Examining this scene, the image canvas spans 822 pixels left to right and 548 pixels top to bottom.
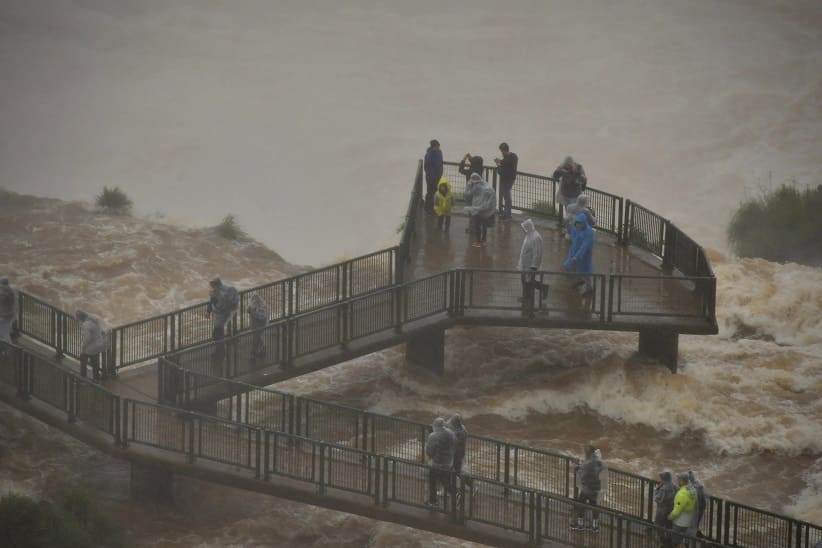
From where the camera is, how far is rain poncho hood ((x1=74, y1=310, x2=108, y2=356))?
91.5 feet

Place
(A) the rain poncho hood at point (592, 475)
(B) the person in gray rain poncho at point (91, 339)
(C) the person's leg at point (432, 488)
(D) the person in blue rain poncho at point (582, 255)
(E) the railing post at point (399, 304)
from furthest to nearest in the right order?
(D) the person in blue rain poncho at point (582, 255), (E) the railing post at point (399, 304), (B) the person in gray rain poncho at point (91, 339), (C) the person's leg at point (432, 488), (A) the rain poncho hood at point (592, 475)

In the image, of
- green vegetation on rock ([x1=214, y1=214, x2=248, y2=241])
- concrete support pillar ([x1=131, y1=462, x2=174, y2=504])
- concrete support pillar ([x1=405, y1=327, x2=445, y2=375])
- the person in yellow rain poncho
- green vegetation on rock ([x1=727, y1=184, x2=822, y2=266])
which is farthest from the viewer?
green vegetation on rock ([x1=727, y1=184, x2=822, y2=266])

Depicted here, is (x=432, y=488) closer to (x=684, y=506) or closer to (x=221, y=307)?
(x=684, y=506)

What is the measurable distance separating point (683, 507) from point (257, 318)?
8928 millimetres

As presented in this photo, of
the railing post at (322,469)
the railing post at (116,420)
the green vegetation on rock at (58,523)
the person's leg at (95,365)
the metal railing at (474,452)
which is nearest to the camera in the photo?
the metal railing at (474,452)

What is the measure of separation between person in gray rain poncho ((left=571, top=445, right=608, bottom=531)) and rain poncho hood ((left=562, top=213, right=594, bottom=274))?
23.1 ft

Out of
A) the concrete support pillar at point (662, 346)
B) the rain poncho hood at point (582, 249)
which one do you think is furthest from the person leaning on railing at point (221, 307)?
the concrete support pillar at point (662, 346)

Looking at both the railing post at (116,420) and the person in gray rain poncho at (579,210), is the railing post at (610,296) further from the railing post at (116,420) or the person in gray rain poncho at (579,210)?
the railing post at (116,420)

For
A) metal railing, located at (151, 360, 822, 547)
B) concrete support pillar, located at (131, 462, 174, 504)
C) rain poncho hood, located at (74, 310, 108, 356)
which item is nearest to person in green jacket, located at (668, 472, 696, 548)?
metal railing, located at (151, 360, 822, 547)

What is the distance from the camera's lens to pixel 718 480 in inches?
1156

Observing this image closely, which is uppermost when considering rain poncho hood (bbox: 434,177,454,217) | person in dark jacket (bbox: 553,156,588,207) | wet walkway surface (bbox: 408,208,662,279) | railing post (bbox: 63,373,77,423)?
person in dark jacket (bbox: 553,156,588,207)

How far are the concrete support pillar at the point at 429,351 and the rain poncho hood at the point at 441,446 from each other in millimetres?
8147

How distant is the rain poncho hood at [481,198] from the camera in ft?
106

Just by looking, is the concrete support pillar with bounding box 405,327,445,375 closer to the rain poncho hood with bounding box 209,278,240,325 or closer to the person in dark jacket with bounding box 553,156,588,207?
the person in dark jacket with bounding box 553,156,588,207
